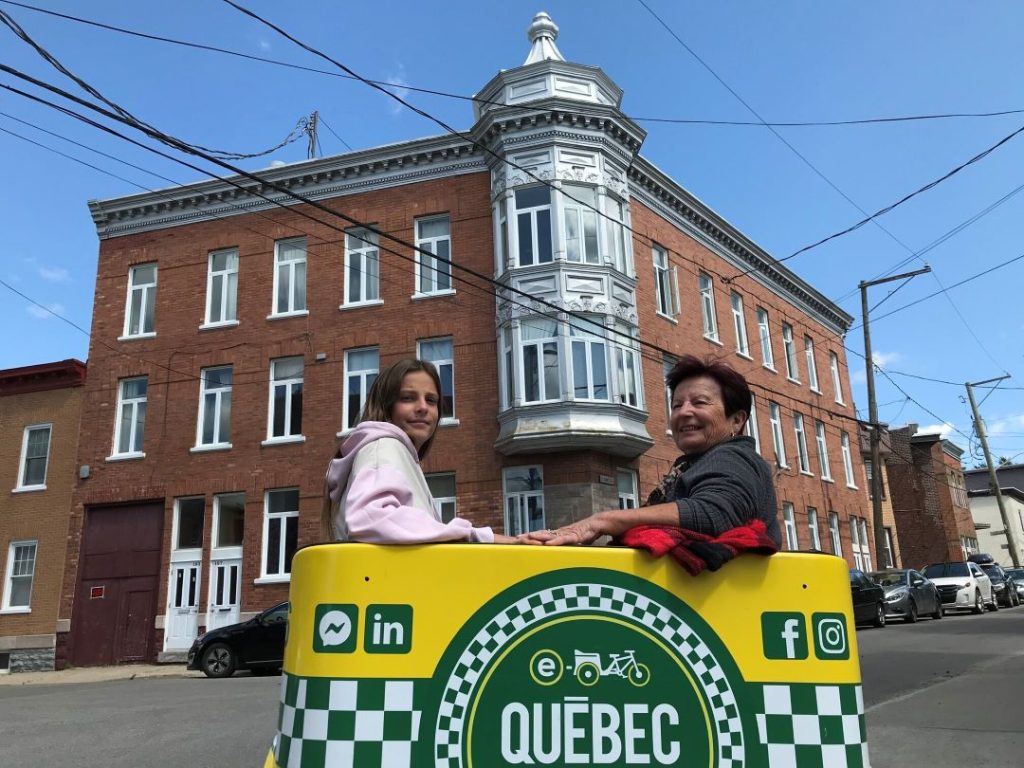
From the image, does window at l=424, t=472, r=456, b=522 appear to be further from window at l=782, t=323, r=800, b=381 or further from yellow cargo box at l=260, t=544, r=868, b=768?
yellow cargo box at l=260, t=544, r=868, b=768

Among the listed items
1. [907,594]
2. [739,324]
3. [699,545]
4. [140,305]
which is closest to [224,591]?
[140,305]

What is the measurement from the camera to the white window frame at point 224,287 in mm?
21719

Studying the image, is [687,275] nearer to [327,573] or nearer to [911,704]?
[911,704]

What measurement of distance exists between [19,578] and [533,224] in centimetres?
1571

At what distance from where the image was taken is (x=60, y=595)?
2012 cm

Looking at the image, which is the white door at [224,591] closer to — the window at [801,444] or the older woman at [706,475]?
the window at [801,444]

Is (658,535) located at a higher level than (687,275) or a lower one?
lower

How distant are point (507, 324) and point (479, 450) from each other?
298 centimetres

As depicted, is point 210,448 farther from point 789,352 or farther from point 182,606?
point 789,352

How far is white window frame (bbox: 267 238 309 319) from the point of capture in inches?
Result: 842

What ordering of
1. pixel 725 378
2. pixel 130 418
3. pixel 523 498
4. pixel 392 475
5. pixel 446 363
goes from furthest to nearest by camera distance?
1. pixel 130 418
2. pixel 446 363
3. pixel 523 498
4. pixel 725 378
5. pixel 392 475

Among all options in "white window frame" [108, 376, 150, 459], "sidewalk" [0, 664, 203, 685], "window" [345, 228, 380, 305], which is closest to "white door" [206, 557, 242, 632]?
"sidewalk" [0, 664, 203, 685]

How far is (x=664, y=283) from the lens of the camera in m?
22.9

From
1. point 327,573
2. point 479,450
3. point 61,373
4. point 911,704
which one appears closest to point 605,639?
point 327,573
